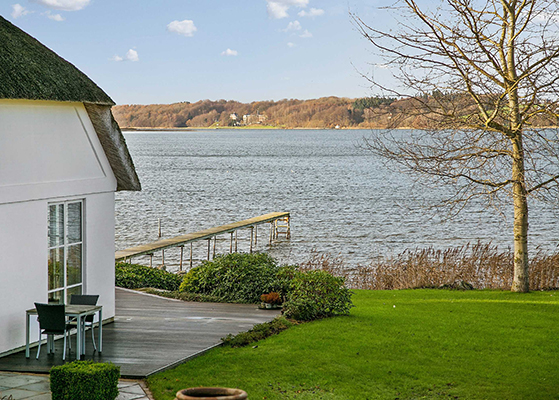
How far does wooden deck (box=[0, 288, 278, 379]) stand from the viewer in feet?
26.7

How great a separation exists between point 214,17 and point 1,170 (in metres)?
59.3

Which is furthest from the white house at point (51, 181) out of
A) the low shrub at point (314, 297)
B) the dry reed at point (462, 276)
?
the dry reed at point (462, 276)

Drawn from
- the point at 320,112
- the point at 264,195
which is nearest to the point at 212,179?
the point at 264,195

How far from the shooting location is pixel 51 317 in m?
8.06

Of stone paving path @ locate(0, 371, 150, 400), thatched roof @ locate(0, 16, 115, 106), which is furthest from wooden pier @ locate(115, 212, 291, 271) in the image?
stone paving path @ locate(0, 371, 150, 400)

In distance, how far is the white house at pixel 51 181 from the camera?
328 inches

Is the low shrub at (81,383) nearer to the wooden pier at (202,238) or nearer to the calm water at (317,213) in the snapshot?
the calm water at (317,213)

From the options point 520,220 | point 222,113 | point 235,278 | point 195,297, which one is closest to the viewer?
point 195,297

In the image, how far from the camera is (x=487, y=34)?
44.9ft

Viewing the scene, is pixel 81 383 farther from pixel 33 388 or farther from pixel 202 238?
pixel 202 238

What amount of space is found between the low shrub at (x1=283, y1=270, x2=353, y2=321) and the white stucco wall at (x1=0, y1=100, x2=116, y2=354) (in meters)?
3.31

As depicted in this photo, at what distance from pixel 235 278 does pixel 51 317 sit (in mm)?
5797

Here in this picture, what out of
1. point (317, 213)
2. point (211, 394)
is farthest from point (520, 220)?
point (317, 213)

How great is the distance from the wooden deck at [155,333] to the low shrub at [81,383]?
143cm
